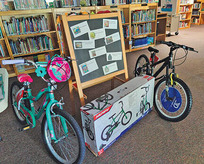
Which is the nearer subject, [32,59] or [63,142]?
[63,142]

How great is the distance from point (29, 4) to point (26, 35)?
1.99 ft

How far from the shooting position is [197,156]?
1.38 metres

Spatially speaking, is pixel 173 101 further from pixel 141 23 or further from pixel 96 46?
pixel 141 23

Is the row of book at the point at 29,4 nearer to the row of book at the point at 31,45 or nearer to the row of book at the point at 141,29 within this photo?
the row of book at the point at 31,45

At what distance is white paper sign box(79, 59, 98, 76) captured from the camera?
1522 mm

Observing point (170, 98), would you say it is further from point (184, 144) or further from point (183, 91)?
point (184, 144)

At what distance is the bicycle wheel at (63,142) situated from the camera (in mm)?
1204

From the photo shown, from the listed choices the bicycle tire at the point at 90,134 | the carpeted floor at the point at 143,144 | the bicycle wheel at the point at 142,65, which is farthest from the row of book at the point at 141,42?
the bicycle tire at the point at 90,134

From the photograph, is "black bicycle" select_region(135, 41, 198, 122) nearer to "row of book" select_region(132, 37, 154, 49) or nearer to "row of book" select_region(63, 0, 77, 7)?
"row of book" select_region(63, 0, 77, 7)

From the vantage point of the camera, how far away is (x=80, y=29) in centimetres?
146

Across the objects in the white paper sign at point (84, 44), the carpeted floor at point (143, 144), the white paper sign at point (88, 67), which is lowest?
the carpeted floor at point (143, 144)

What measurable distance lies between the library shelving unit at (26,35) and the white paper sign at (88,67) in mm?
2277

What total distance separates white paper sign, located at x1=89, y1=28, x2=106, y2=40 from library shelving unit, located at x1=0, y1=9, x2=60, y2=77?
2.19 m

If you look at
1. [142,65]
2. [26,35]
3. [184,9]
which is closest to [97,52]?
[142,65]
